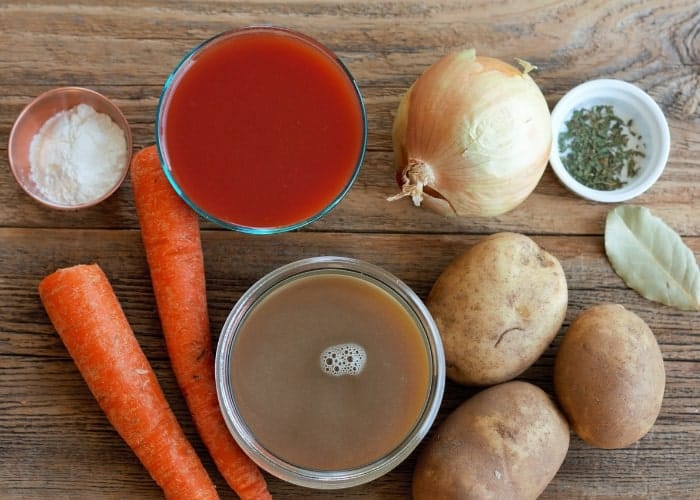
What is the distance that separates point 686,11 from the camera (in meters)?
1.67

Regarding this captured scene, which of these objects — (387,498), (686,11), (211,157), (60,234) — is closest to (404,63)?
(211,157)

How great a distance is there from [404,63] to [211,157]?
52 centimetres

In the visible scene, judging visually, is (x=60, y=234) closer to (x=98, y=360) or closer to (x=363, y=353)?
(x=98, y=360)

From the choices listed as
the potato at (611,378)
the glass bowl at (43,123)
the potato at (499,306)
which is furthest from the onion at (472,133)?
the glass bowl at (43,123)

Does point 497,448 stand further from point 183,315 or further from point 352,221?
point 183,315

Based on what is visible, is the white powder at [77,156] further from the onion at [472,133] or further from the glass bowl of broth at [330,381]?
the onion at [472,133]

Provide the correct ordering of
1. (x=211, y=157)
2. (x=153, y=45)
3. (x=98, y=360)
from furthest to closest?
(x=153, y=45) < (x=98, y=360) < (x=211, y=157)

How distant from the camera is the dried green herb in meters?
1.62

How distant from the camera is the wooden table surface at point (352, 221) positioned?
1.57 meters

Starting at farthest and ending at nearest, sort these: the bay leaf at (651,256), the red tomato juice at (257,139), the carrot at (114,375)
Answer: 1. the bay leaf at (651,256)
2. the carrot at (114,375)
3. the red tomato juice at (257,139)

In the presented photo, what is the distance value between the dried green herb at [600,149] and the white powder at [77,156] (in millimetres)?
957

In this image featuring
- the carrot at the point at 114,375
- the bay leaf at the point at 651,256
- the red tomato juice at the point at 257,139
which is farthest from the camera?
the bay leaf at the point at 651,256

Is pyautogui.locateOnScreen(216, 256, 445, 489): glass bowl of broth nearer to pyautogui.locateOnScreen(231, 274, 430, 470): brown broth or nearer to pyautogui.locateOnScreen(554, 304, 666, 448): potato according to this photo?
pyautogui.locateOnScreen(231, 274, 430, 470): brown broth

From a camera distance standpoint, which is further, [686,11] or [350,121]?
[686,11]
